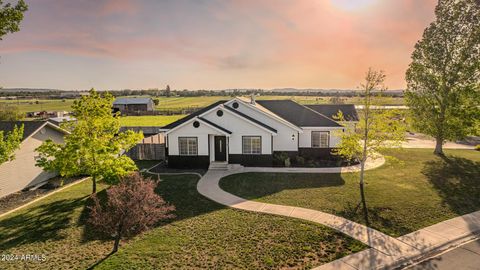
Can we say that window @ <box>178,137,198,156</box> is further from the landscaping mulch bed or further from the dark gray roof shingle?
the dark gray roof shingle

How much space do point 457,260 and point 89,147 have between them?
17500 mm

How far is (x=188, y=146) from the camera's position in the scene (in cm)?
2384

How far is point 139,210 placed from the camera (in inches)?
408

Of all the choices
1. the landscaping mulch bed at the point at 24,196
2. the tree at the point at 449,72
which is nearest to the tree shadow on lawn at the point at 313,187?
the landscaping mulch bed at the point at 24,196

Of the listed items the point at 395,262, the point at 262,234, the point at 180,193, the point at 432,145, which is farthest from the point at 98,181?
the point at 432,145

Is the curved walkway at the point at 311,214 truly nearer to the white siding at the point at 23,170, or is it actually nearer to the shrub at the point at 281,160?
the shrub at the point at 281,160

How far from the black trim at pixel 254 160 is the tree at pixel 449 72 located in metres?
17.1

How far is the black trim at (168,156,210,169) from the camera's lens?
23.8 m

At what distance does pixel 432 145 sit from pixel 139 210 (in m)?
36.4

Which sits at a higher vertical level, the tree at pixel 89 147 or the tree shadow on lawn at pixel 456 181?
the tree at pixel 89 147

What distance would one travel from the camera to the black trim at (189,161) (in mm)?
23812

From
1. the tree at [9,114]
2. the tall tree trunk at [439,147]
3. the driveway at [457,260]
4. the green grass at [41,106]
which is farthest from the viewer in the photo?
the green grass at [41,106]

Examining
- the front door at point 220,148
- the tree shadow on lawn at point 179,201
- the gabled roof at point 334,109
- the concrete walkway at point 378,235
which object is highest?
the gabled roof at point 334,109

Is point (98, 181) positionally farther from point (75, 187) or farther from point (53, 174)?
point (53, 174)
